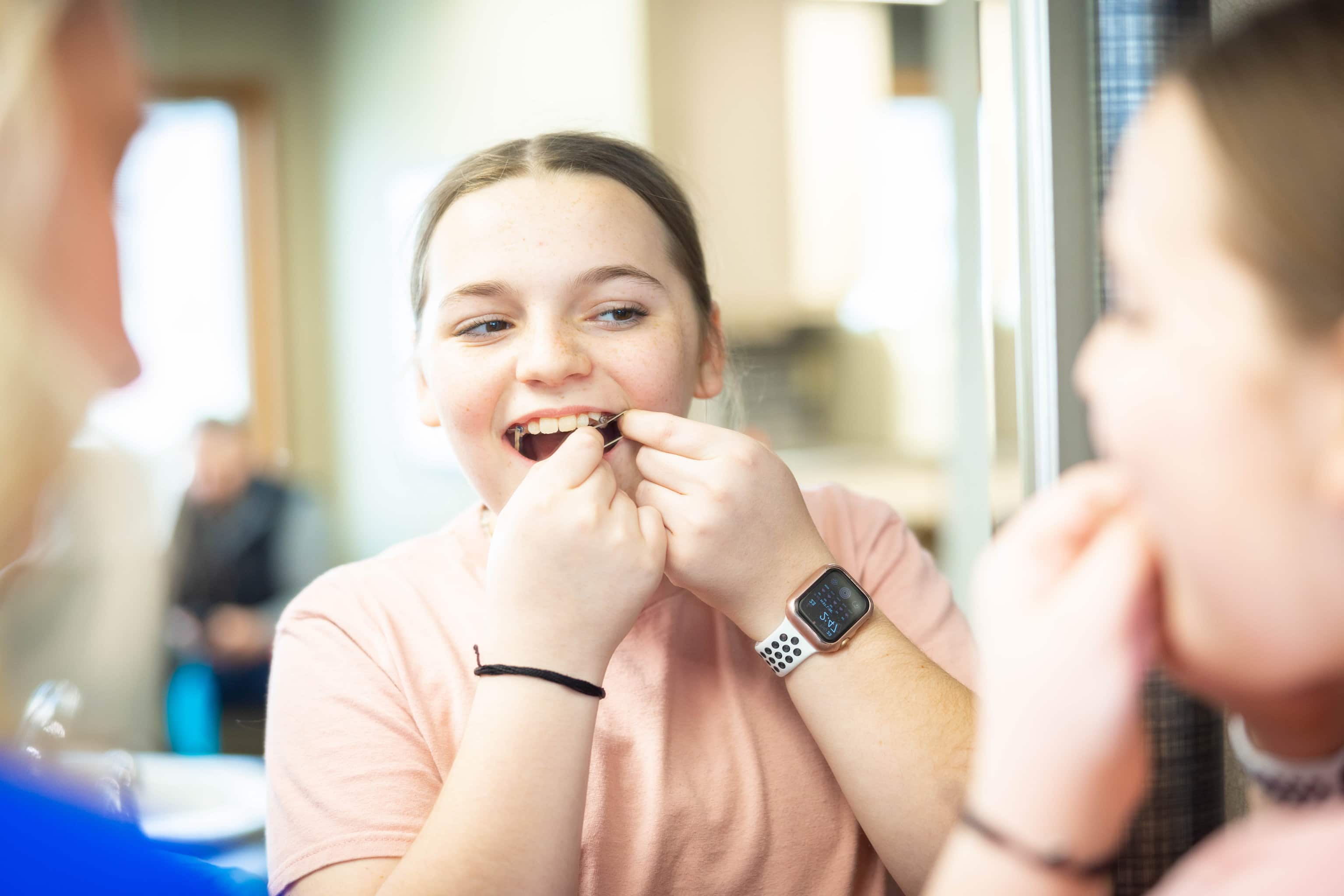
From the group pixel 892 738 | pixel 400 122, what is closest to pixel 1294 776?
pixel 892 738

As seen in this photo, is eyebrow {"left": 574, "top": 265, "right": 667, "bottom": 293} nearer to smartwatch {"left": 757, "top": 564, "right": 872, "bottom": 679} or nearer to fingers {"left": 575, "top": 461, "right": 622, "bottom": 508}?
fingers {"left": 575, "top": 461, "right": 622, "bottom": 508}

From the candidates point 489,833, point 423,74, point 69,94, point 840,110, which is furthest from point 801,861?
point 423,74

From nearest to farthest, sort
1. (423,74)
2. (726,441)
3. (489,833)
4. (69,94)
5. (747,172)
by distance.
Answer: (69,94)
(489,833)
(726,441)
(747,172)
(423,74)

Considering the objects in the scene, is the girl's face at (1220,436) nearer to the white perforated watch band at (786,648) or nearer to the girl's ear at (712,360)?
the white perforated watch band at (786,648)

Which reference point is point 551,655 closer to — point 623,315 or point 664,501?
point 664,501

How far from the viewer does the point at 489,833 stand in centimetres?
71

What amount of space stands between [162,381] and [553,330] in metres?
3.83

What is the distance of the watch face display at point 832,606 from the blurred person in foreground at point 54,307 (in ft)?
1.46

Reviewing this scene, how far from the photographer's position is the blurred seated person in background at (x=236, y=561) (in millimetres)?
3307

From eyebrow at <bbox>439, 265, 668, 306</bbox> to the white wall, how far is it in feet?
8.22

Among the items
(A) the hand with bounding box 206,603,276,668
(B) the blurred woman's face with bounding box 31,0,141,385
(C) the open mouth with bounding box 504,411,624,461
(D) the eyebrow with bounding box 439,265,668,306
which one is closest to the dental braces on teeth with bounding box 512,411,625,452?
(C) the open mouth with bounding box 504,411,624,461

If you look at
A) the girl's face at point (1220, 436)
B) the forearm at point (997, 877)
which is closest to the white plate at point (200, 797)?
the forearm at point (997, 877)

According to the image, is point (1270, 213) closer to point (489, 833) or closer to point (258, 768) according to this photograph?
point (489, 833)

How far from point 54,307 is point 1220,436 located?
585 millimetres
